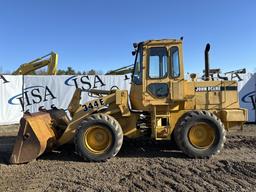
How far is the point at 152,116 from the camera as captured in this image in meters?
9.16

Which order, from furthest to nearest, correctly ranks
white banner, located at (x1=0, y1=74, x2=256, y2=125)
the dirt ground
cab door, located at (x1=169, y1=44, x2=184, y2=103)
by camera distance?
white banner, located at (x1=0, y1=74, x2=256, y2=125) < cab door, located at (x1=169, y1=44, x2=184, y2=103) < the dirt ground

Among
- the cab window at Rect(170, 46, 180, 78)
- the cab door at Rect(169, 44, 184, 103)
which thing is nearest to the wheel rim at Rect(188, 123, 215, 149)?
the cab door at Rect(169, 44, 184, 103)

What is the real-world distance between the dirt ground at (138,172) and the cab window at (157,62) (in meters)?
2.01

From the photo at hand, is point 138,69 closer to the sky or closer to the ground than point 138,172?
closer to the sky

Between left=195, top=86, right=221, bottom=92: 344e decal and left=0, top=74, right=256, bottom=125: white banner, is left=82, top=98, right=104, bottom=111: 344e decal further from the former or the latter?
left=0, top=74, right=256, bottom=125: white banner

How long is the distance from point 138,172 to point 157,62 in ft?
9.60

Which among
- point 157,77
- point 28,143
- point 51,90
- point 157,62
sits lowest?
point 28,143

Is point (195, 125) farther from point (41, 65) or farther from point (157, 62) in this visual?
point (41, 65)

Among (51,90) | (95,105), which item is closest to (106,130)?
(95,105)

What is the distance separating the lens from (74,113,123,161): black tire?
8.77 meters

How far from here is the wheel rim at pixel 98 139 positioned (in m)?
8.84

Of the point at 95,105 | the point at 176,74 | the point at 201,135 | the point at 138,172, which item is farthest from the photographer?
the point at 95,105

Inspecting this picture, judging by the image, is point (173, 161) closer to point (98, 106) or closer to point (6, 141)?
point (98, 106)

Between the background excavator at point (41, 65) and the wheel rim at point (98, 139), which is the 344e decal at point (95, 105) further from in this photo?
the background excavator at point (41, 65)
